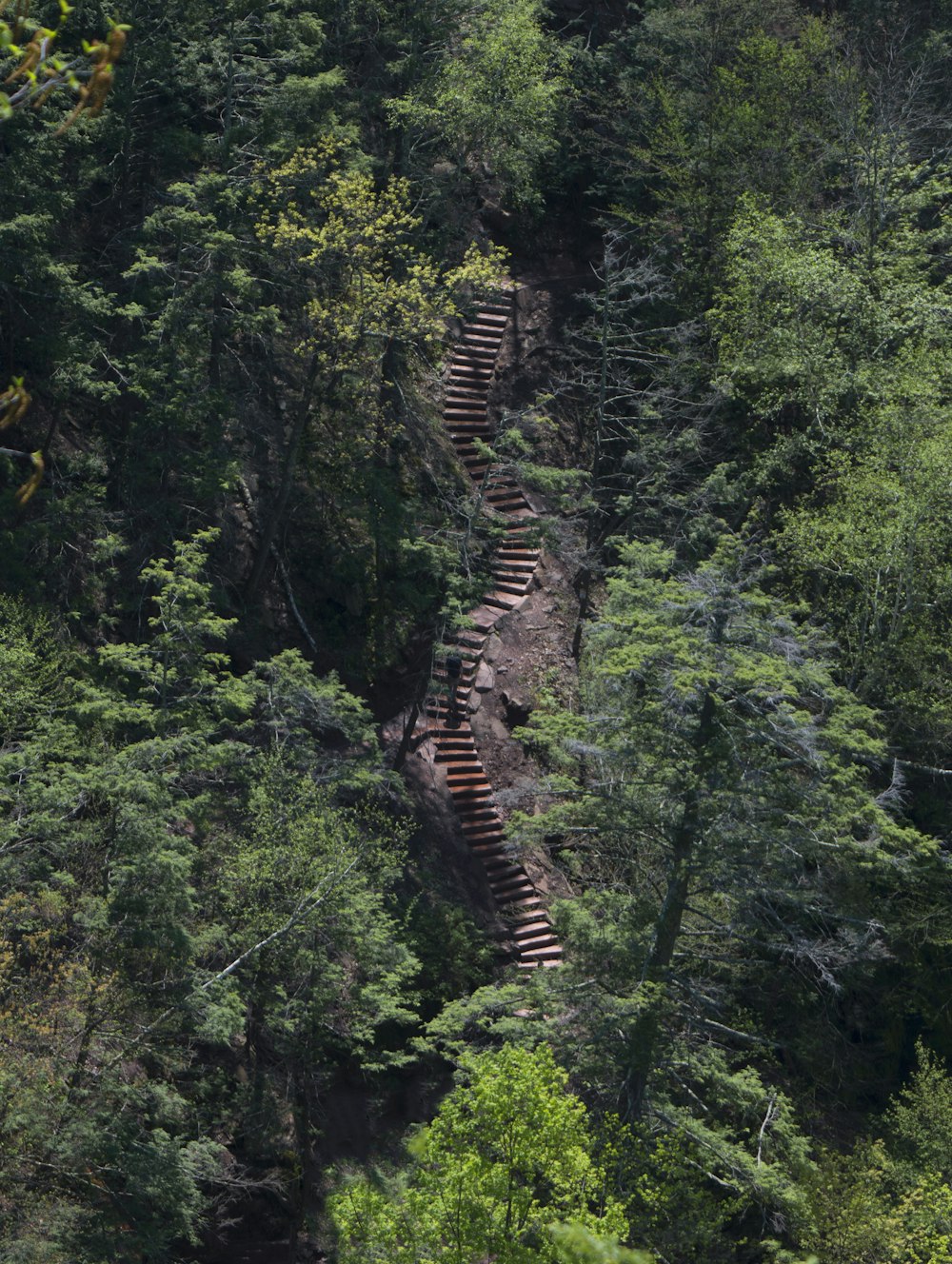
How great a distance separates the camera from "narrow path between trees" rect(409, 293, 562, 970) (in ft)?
106

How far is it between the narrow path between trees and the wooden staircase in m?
0.02

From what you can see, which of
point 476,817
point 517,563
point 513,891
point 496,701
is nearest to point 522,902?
point 513,891

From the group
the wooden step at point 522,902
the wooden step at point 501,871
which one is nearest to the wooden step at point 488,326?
the wooden step at point 501,871

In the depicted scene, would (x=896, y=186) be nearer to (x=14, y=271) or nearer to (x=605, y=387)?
(x=605, y=387)

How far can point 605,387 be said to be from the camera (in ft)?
119

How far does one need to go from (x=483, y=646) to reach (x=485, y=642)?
0.49 ft

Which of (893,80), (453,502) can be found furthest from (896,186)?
(453,502)

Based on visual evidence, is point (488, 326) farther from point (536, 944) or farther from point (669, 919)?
point (669, 919)

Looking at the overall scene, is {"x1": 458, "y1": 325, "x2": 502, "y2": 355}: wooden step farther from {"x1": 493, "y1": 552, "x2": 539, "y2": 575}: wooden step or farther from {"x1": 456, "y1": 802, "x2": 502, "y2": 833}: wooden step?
{"x1": 456, "y1": 802, "x2": 502, "y2": 833}: wooden step

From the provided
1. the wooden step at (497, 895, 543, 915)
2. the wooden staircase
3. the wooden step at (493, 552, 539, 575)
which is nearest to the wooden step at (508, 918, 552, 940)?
the wooden staircase

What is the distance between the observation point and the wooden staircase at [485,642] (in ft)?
106

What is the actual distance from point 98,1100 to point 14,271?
50.7 feet

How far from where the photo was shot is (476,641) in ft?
116

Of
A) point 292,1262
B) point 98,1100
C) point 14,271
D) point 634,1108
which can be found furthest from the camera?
point 14,271
